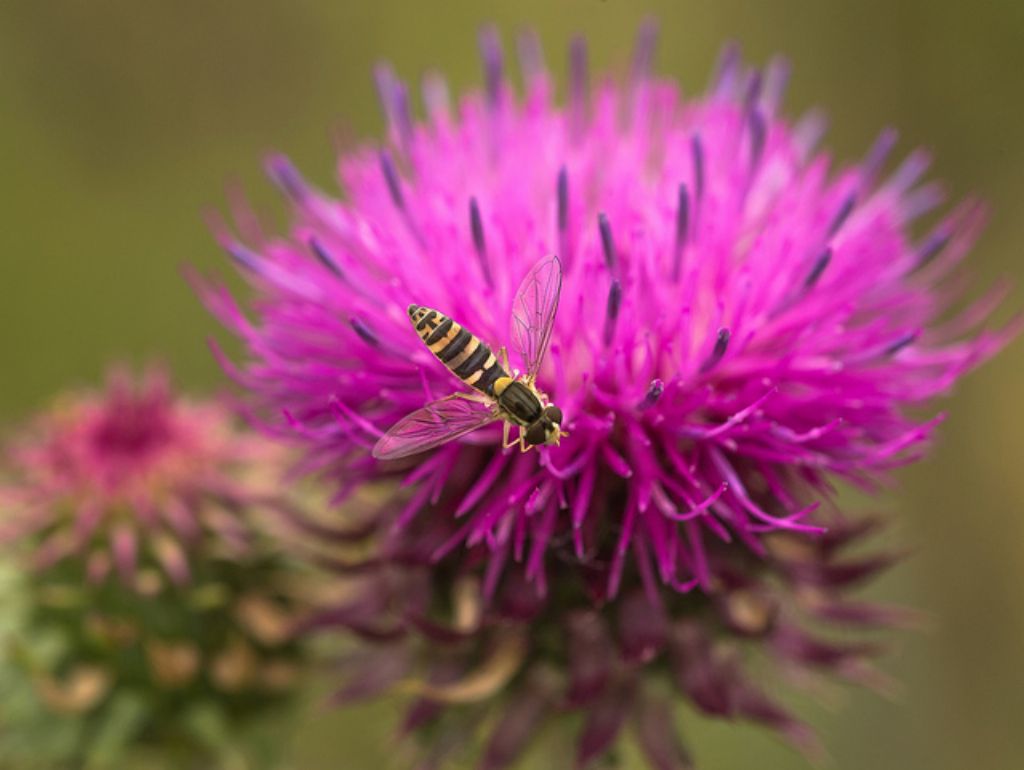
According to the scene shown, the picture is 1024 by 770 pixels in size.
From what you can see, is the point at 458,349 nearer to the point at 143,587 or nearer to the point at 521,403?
the point at 521,403

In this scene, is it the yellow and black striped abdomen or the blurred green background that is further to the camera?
the blurred green background

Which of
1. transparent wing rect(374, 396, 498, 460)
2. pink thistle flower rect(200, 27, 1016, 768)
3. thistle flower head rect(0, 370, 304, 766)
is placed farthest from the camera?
thistle flower head rect(0, 370, 304, 766)

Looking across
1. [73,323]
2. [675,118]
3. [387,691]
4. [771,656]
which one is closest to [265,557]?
[387,691]

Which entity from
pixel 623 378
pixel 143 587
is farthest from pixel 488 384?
pixel 143 587

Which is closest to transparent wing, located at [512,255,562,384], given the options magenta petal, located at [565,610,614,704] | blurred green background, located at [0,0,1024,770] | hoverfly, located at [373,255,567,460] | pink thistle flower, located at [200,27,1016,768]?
hoverfly, located at [373,255,567,460]

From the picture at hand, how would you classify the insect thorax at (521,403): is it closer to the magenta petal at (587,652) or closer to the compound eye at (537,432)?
the compound eye at (537,432)

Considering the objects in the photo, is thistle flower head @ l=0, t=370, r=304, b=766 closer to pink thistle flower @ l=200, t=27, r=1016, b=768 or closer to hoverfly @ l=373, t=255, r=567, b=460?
pink thistle flower @ l=200, t=27, r=1016, b=768
